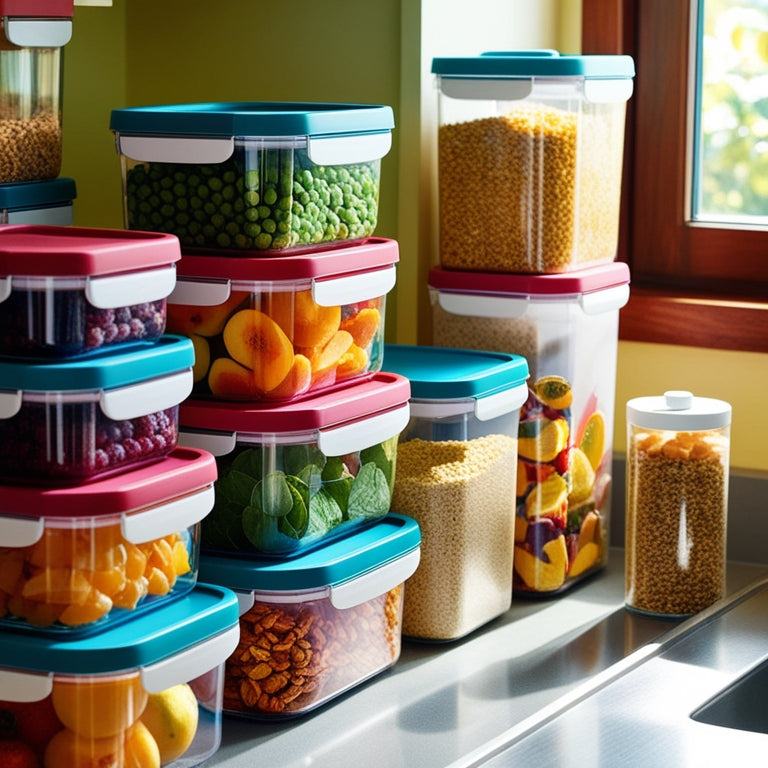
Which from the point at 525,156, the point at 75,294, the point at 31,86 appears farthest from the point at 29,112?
the point at 525,156

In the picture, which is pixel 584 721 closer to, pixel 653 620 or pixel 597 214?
pixel 653 620

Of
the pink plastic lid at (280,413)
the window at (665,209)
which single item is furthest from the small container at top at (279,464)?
the window at (665,209)

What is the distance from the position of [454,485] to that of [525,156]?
345 millimetres

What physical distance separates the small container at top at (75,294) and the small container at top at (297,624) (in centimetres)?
23

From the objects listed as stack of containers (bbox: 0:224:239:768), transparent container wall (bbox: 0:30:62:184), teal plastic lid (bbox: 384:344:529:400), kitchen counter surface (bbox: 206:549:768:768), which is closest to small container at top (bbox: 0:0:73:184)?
transparent container wall (bbox: 0:30:62:184)

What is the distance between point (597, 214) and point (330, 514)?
18.9 inches

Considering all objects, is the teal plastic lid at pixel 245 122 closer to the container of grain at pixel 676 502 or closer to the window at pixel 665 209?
the container of grain at pixel 676 502

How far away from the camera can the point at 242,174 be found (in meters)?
1.23

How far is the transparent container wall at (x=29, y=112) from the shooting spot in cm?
134

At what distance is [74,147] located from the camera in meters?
1.72

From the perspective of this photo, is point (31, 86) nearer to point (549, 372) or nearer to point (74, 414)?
point (74, 414)

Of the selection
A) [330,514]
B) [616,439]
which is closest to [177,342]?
[330,514]

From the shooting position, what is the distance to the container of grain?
4.83 ft

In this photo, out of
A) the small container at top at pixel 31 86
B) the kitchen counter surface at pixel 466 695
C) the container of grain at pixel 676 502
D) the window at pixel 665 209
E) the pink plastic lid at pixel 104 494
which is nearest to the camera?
the pink plastic lid at pixel 104 494
